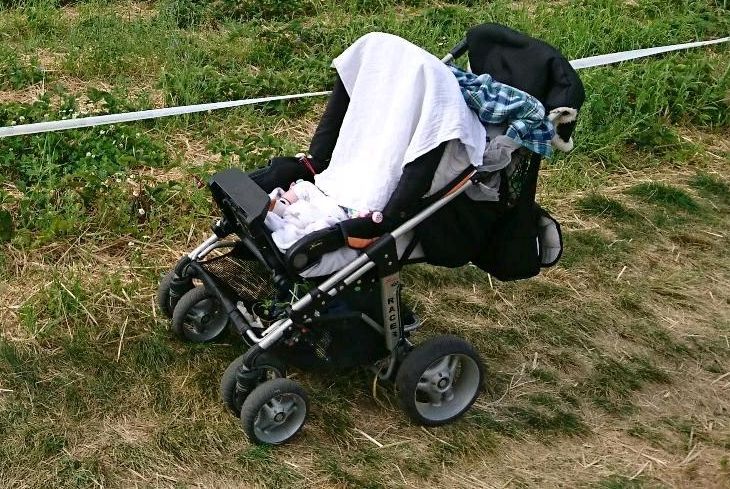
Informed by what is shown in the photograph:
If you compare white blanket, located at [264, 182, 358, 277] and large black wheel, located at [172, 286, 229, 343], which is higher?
white blanket, located at [264, 182, 358, 277]

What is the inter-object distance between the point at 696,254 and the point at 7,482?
3.77 m

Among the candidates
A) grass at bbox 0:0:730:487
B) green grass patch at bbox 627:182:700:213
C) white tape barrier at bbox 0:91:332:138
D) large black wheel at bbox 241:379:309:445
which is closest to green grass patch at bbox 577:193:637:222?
grass at bbox 0:0:730:487

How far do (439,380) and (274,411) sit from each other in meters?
0.67

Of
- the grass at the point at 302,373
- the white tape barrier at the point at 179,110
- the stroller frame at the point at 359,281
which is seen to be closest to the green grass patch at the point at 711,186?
the grass at the point at 302,373

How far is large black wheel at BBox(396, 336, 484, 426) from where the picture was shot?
3.39 m

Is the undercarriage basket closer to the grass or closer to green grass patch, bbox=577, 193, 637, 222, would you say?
the grass

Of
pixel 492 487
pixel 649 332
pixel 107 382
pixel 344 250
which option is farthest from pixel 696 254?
pixel 107 382

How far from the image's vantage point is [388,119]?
137 inches

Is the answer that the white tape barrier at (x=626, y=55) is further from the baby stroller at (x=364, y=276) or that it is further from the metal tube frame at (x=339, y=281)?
the metal tube frame at (x=339, y=281)

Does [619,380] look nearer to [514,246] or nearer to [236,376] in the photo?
[514,246]

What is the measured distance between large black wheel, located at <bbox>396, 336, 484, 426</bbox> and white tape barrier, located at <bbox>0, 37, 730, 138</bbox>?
7.99 feet

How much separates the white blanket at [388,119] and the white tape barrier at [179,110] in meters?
1.77

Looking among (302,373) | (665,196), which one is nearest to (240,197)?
(302,373)

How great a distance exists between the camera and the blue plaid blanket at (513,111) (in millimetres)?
3309
